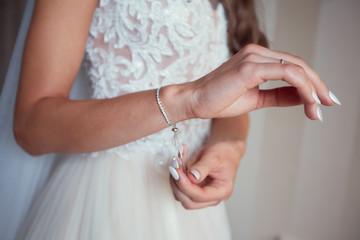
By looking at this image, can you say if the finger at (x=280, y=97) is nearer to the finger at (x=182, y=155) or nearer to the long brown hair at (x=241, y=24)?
the finger at (x=182, y=155)

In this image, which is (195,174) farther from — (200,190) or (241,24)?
(241,24)

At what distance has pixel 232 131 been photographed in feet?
2.48

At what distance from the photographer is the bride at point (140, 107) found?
429mm

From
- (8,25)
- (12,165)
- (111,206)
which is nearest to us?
(111,206)

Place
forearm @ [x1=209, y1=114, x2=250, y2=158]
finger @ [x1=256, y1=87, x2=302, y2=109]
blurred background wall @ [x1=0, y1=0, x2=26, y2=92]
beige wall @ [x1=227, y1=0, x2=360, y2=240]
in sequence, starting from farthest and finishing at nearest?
blurred background wall @ [x1=0, y1=0, x2=26, y2=92], beige wall @ [x1=227, y1=0, x2=360, y2=240], forearm @ [x1=209, y1=114, x2=250, y2=158], finger @ [x1=256, y1=87, x2=302, y2=109]

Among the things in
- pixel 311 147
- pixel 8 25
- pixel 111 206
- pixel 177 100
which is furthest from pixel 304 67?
pixel 8 25

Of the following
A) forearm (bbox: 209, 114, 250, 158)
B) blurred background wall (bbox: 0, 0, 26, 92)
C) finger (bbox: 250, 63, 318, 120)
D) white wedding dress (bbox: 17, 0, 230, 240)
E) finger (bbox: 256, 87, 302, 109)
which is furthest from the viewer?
blurred background wall (bbox: 0, 0, 26, 92)

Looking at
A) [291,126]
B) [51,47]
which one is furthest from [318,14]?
[51,47]

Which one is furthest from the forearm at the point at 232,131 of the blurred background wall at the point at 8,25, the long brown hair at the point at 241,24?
the blurred background wall at the point at 8,25

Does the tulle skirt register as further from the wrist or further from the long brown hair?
the long brown hair

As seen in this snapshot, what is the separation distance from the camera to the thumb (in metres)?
0.49

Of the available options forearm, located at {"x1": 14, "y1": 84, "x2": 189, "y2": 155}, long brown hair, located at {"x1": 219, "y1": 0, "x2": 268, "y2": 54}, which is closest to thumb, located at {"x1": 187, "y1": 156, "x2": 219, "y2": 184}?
forearm, located at {"x1": 14, "y1": 84, "x2": 189, "y2": 155}

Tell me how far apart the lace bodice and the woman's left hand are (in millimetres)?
142

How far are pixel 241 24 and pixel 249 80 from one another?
484 mm
